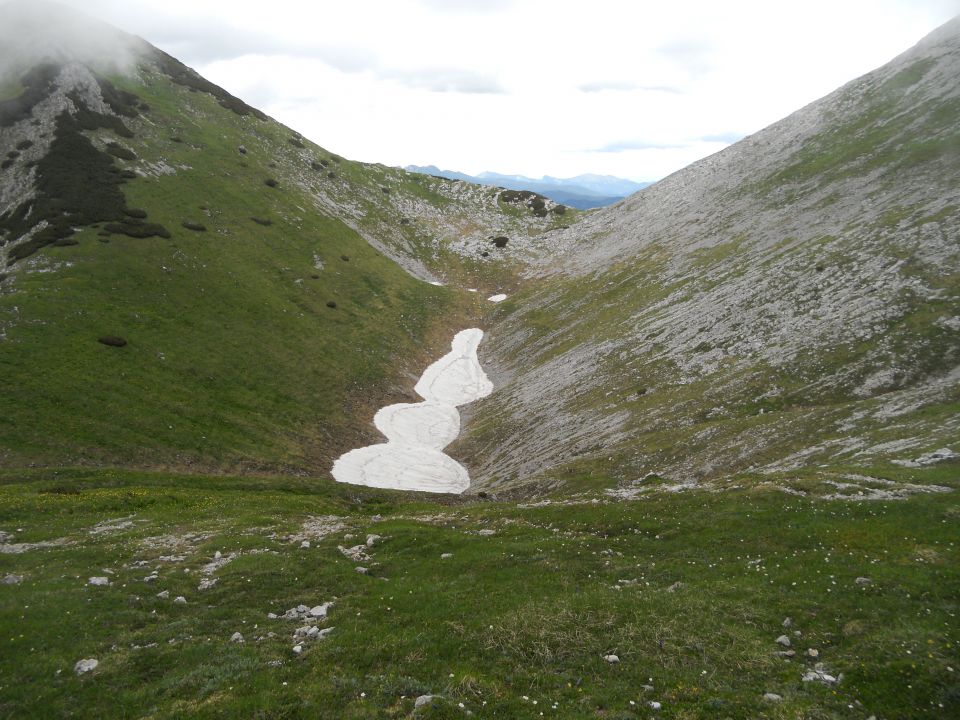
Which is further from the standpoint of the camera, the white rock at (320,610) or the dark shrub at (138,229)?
the dark shrub at (138,229)

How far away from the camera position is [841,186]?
8112 cm

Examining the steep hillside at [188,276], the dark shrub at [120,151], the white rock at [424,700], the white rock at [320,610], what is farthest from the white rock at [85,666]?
the dark shrub at [120,151]

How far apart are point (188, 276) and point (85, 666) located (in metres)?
69.6

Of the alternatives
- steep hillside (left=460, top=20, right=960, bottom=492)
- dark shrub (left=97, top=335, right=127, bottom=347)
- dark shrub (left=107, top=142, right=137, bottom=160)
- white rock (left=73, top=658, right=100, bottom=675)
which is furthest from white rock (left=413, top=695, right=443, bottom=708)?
dark shrub (left=107, top=142, right=137, bottom=160)

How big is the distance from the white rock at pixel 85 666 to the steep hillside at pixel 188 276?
33.9m

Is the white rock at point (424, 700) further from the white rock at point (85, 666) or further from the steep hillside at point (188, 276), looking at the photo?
the steep hillside at point (188, 276)

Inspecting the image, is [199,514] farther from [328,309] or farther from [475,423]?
[328,309]

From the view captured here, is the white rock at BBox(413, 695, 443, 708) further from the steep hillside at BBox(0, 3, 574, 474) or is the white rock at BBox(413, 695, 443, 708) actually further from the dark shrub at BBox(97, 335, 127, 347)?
the dark shrub at BBox(97, 335, 127, 347)

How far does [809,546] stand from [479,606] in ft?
49.4

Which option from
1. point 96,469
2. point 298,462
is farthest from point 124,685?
point 298,462

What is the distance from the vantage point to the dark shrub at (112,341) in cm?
5756

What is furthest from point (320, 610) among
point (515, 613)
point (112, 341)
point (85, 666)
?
point (112, 341)

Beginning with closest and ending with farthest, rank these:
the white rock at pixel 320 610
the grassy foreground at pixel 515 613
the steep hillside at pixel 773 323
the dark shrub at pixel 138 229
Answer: the grassy foreground at pixel 515 613, the white rock at pixel 320 610, the steep hillside at pixel 773 323, the dark shrub at pixel 138 229

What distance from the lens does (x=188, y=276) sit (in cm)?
7625
